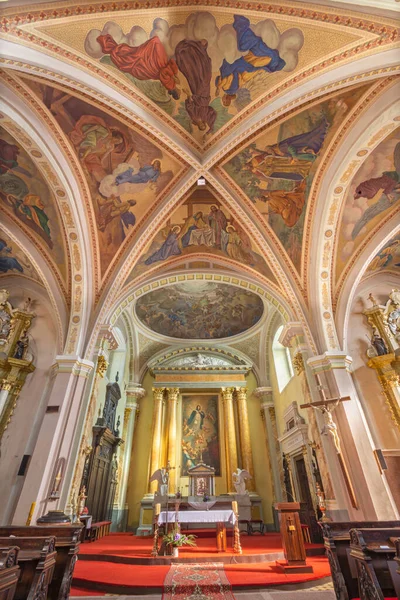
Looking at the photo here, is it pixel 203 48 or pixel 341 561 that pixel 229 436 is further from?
pixel 203 48

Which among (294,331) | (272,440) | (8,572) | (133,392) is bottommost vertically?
(8,572)

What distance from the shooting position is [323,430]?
762 centimetres

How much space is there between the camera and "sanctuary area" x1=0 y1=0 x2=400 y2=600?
5.19 m

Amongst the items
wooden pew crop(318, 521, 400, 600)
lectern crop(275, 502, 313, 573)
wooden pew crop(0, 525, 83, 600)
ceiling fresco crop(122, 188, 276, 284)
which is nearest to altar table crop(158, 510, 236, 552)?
lectern crop(275, 502, 313, 573)

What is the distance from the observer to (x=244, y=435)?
1391 centimetres

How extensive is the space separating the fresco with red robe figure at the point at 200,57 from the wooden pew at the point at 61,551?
821 centimetres

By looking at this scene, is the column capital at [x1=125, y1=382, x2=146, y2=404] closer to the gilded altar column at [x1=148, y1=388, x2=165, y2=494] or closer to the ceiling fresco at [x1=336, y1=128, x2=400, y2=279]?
the gilded altar column at [x1=148, y1=388, x2=165, y2=494]

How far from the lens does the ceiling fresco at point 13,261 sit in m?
9.41

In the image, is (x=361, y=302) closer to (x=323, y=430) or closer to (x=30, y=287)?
(x=323, y=430)

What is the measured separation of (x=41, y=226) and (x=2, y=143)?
233 centimetres

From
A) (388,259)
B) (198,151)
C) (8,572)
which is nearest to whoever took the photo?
(8,572)

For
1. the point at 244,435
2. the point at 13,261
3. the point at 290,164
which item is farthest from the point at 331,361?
the point at 13,261

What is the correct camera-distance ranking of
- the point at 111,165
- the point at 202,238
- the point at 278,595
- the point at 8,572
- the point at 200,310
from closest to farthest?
the point at 8,572 → the point at 278,595 → the point at 111,165 → the point at 202,238 → the point at 200,310

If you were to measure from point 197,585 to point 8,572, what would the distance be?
292cm
